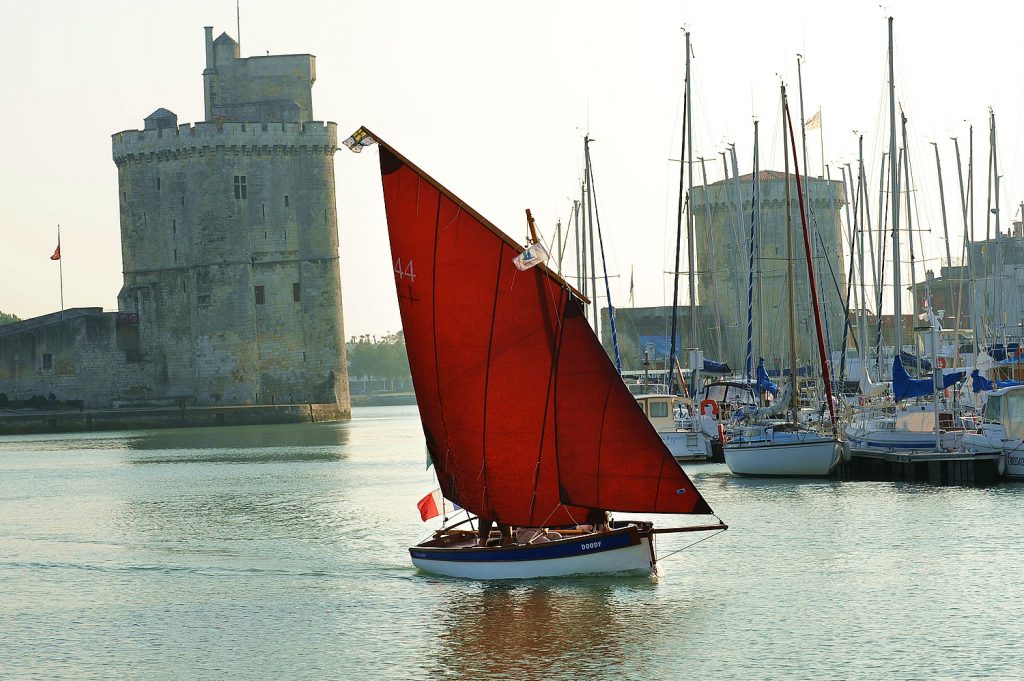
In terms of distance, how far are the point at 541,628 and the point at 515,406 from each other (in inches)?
115

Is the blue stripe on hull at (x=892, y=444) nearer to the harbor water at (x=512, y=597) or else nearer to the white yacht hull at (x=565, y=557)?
the harbor water at (x=512, y=597)

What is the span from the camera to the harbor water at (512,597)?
667 inches

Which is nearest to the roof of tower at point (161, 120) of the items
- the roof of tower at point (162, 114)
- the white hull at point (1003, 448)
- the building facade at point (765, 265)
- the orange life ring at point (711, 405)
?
the roof of tower at point (162, 114)

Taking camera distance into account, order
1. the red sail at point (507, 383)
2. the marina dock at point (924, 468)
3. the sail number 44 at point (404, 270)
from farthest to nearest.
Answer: the marina dock at point (924, 468) < the sail number 44 at point (404, 270) < the red sail at point (507, 383)

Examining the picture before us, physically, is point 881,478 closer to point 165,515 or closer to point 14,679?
point 165,515

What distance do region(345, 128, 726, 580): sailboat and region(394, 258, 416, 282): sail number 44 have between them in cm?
1

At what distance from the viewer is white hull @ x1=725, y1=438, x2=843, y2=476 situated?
32.5 metres

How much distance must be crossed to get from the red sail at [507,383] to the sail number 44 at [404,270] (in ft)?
0.04

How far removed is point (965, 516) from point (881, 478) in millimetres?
6376

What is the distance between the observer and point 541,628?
59.1 feet

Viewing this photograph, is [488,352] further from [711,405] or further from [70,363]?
[70,363]

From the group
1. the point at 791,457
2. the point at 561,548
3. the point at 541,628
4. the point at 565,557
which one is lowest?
the point at 541,628

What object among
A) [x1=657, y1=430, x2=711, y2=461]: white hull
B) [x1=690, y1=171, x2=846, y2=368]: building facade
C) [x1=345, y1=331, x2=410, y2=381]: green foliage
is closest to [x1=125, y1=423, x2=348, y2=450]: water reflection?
[x1=690, y1=171, x2=846, y2=368]: building facade

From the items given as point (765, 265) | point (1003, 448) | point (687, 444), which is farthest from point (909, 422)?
point (765, 265)
